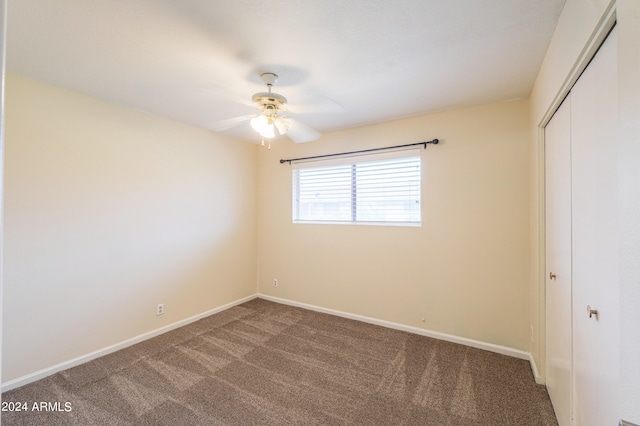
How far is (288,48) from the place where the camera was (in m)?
1.95

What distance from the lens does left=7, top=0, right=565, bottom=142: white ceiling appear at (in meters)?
1.62

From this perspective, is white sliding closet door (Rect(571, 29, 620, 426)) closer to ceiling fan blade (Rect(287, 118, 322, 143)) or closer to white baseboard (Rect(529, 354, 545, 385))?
white baseboard (Rect(529, 354, 545, 385))

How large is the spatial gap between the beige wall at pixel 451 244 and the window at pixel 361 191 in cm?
14

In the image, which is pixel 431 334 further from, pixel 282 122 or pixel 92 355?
pixel 92 355

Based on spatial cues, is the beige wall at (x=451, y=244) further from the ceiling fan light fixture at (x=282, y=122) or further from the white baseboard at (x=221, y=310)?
the ceiling fan light fixture at (x=282, y=122)

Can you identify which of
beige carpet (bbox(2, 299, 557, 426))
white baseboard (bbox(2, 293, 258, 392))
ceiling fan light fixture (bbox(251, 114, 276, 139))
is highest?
ceiling fan light fixture (bbox(251, 114, 276, 139))

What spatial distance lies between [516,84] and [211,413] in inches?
133

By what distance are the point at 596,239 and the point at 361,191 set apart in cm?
241

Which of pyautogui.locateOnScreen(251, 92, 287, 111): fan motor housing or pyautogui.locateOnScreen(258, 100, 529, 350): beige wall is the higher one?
pyautogui.locateOnScreen(251, 92, 287, 111): fan motor housing

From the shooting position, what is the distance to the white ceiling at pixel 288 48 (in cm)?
162

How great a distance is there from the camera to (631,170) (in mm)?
945

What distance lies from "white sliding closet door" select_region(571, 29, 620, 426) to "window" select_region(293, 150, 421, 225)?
1675 millimetres

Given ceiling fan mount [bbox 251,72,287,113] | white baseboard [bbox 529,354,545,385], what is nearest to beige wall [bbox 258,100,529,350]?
white baseboard [bbox 529,354,545,385]

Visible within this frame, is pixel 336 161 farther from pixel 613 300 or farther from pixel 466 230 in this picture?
pixel 613 300
